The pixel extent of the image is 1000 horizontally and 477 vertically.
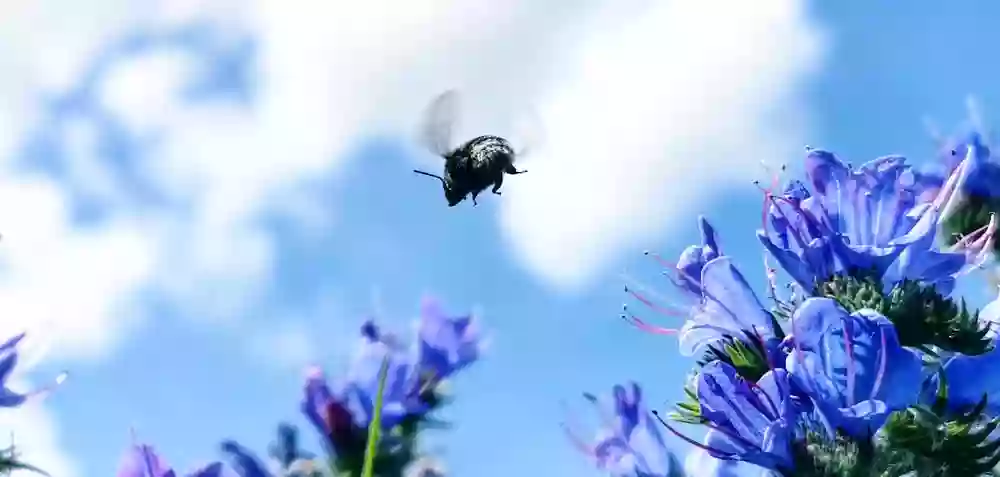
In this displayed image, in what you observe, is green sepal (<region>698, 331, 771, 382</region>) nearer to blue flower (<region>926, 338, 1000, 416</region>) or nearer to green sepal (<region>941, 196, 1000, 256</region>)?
blue flower (<region>926, 338, 1000, 416</region>)

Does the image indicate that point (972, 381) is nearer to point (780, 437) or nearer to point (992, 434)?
point (992, 434)

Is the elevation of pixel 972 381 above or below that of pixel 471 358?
below

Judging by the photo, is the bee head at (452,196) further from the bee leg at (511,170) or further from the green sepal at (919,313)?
the green sepal at (919,313)

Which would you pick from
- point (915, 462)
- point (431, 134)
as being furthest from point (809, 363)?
point (431, 134)

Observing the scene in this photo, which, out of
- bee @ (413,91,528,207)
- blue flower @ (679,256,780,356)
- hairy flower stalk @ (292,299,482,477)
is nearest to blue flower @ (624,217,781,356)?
blue flower @ (679,256,780,356)

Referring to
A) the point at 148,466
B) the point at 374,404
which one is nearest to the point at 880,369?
the point at 374,404

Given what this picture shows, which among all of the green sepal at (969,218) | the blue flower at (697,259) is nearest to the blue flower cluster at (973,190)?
the green sepal at (969,218)
